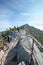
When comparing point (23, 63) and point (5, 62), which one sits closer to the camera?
point (23, 63)

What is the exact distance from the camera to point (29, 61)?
23.7 feet

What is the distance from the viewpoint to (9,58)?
905cm

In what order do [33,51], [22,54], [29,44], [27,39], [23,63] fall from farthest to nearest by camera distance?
1. [27,39]
2. [29,44]
3. [22,54]
4. [33,51]
5. [23,63]

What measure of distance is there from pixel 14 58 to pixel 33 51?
1.90 metres

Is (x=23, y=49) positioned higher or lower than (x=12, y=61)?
higher

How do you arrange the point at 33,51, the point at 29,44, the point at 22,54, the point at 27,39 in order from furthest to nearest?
the point at 27,39 < the point at 29,44 < the point at 22,54 < the point at 33,51

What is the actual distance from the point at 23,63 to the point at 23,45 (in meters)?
1.71

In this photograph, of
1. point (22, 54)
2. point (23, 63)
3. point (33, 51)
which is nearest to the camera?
point (23, 63)

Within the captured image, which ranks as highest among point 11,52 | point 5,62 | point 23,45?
point 23,45

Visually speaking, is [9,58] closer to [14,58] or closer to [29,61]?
[14,58]

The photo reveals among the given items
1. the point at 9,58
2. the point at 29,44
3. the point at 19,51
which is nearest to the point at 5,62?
the point at 9,58

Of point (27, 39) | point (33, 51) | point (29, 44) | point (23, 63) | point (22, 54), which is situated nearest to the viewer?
point (23, 63)

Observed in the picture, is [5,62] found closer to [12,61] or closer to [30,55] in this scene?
[12,61]

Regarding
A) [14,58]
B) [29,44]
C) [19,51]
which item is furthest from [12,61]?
[29,44]
